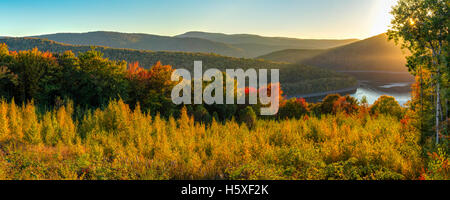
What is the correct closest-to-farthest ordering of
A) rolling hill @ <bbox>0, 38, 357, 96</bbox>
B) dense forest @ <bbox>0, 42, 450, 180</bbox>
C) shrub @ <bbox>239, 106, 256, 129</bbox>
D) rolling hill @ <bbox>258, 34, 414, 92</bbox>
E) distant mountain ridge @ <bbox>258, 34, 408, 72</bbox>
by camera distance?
1. dense forest @ <bbox>0, 42, 450, 180</bbox>
2. shrub @ <bbox>239, 106, 256, 129</bbox>
3. rolling hill @ <bbox>0, 38, 357, 96</bbox>
4. rolling hill @ <bbox>258, 34, 414, 92</bbox>
5. distant mountain ridge @ <bbox>258, 34, 408, 72</bbox>

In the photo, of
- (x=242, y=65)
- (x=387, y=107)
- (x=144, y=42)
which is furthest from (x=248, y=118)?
(x=144, y=42)

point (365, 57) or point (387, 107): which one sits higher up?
point (365, 57)

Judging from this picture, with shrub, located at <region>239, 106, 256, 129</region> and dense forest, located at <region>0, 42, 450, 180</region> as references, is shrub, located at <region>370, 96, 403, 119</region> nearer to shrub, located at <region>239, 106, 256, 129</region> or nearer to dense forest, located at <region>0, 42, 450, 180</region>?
dense forest, located at <region>0, 42, 450, 180</region>

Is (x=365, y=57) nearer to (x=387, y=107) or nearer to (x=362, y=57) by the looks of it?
(x=362, y=57)

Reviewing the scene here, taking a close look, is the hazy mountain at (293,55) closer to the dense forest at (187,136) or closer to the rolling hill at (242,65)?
the rolling hill at (242,65)

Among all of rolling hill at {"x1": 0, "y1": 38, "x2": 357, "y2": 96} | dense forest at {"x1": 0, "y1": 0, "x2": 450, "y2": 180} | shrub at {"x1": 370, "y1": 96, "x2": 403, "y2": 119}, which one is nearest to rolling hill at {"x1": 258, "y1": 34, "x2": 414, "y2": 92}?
rolling hill at {"x1": 0, "y1": 38, "x2": 357, "y2": 96}

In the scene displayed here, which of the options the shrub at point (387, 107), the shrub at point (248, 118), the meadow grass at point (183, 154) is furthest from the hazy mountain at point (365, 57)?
the meadow grass at point (183, 154)

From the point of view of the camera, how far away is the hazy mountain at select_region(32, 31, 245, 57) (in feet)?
471

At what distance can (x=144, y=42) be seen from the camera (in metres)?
160

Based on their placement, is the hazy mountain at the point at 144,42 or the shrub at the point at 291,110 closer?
the shrub at the point at 291,110

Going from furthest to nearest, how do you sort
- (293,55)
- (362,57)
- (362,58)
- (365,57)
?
1. (293,55)
2. (362,57)
3. (365,57)
4. (362,58)

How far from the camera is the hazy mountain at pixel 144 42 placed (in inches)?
5650
